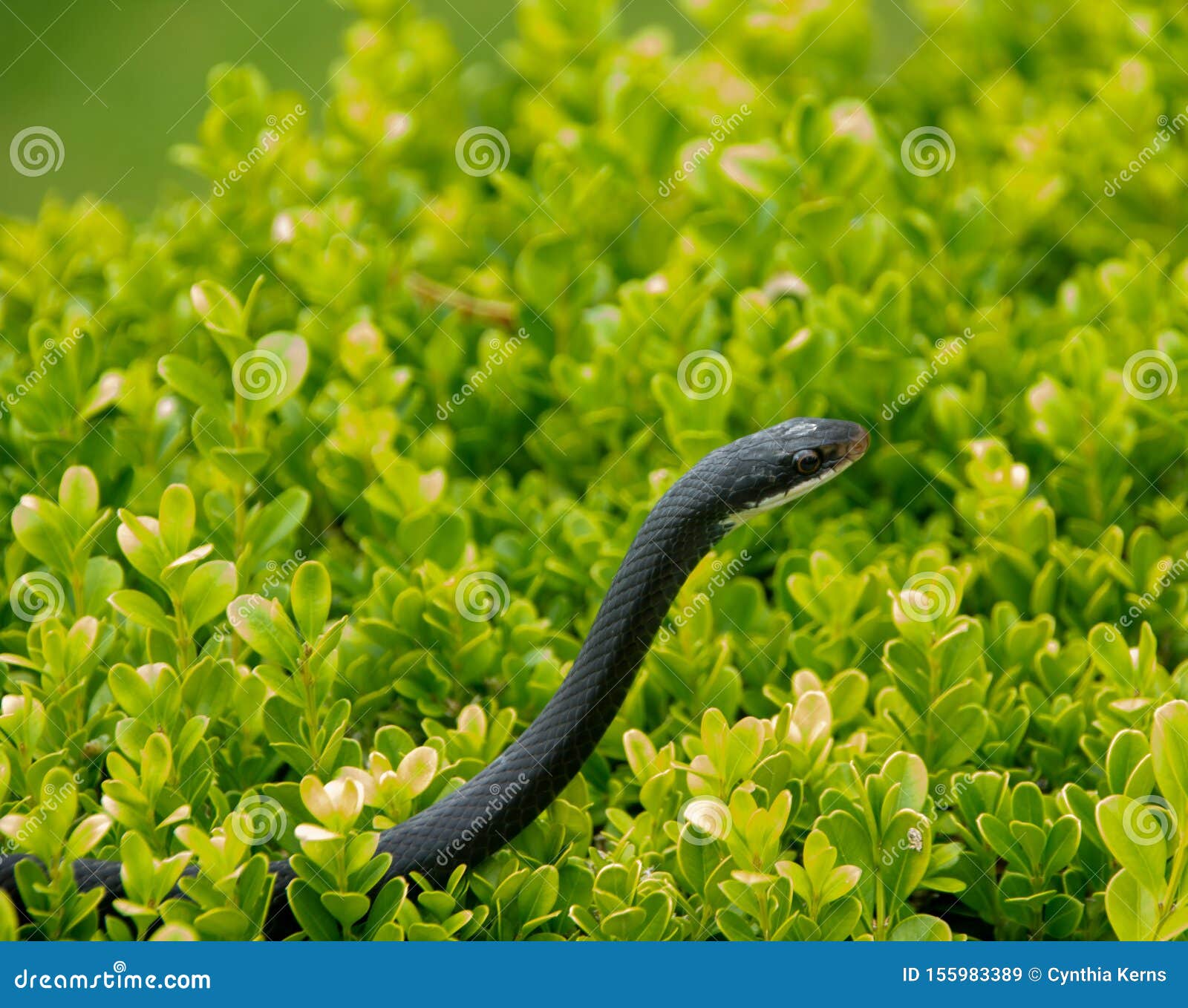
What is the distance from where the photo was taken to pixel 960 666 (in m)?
2.26

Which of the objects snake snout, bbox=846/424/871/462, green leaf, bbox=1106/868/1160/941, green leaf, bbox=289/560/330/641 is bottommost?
green leaf, bbox=289/560/330/641

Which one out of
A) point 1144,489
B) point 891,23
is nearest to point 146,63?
point 891,23

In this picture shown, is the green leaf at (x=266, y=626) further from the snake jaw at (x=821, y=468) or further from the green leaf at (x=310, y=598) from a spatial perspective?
the snake jaw at (x=821, y=468)

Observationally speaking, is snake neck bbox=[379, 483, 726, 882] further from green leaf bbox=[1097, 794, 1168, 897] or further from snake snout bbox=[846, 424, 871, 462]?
green leaf bbox=[1097, 794, 1168, 897]

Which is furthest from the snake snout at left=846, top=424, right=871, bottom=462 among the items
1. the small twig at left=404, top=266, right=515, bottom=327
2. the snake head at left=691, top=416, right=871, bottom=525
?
the small twig at left=404, top=266, right=515, bottom=327

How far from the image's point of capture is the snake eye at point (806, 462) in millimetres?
2531

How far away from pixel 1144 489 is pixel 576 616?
1.42 m

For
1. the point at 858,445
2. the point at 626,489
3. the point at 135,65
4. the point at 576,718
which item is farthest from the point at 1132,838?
the point at 135,65

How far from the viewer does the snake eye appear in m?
2.53

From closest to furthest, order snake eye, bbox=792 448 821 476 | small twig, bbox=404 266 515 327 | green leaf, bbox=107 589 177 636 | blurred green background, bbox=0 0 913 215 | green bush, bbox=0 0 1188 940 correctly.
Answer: green bush, bbox=0 0 1188 940 → green leaf, bbox=107 589 177 636 → snake eye, bbox=792 448 821 476 → small twig, bbox=404 266 515 327 → blurred green background, bbox=0 0 913 215

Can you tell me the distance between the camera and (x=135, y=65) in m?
6.82

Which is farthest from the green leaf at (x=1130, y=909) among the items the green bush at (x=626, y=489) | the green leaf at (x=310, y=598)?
the green leaf at (x=310, y=598)

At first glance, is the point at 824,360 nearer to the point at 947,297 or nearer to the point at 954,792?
the point at 947,297

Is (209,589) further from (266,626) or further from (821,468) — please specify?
(821,468)
